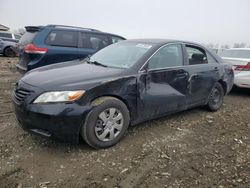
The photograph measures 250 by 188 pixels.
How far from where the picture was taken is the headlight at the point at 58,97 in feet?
10.4

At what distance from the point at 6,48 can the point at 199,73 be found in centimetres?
1432

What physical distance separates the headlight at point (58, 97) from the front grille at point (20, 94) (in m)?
0.21

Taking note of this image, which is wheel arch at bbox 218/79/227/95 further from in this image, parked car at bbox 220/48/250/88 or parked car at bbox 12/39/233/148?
parked car at bbox 220/48/250/88

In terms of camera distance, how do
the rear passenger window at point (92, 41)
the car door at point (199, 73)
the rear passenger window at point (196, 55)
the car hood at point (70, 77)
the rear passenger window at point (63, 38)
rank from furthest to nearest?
1. the rear passenger window at point (92, 41)
2. the rear passenger window at point (63, 38)
3. the rear passenger window at point (196, 55)
4. the car door at point (199, 73)
5. the car hood at point (70, 77)

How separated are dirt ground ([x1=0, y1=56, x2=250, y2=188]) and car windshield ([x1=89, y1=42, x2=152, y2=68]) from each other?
108 centimetres

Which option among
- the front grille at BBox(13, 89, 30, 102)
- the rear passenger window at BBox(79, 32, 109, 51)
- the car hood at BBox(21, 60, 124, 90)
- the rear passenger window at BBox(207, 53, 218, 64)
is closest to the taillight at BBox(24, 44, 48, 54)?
the rear passenger window at BBox(79, 32, 109, 51)

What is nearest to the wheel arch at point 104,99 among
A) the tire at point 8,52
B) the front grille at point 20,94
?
the front grille at point 20,94

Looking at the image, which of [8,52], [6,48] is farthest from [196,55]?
[8,52]

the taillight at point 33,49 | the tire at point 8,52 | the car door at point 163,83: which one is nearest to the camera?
the car door at point 163,83

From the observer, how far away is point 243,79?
689 centimetres

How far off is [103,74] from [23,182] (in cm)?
164

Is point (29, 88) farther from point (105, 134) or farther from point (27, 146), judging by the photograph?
point (105, 134)

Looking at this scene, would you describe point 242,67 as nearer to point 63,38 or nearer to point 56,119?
point 63,38

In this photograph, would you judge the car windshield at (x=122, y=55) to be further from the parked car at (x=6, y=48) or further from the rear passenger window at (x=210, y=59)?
the parked car at (x=6, y=48)
